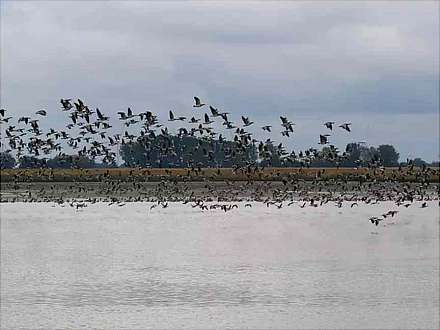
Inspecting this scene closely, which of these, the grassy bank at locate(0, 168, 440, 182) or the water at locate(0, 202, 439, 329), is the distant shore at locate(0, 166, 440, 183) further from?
the water at locate(0, 202, 439, 329)

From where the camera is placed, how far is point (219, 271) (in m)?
43.9

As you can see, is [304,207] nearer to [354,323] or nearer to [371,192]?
[371,192]

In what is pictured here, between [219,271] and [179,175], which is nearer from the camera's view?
[219,271]

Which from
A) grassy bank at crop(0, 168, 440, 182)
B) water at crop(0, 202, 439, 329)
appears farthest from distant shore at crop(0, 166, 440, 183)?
water at crop(0, 202, 439, 329)

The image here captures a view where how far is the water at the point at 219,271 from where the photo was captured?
31.7 m

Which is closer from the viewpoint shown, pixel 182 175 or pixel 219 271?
pixel 219 271

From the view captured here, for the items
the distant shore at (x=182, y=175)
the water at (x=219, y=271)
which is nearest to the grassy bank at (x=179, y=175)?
the distant shore at (x=182, y=175)

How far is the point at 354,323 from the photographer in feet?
101

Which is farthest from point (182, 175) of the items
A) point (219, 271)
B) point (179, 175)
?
point (219, 271)

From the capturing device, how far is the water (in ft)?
104

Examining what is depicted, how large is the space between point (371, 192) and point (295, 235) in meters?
29.0

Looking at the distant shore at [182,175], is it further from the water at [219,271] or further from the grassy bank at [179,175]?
the water at [219,271]

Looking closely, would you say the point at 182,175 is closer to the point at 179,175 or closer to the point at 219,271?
the point at 179,175

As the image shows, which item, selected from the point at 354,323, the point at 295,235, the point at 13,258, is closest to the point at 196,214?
the point at 295,235
